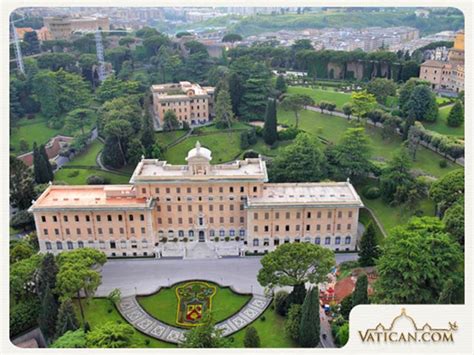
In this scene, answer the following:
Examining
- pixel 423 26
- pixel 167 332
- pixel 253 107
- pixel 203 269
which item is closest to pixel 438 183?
pixel 203 269

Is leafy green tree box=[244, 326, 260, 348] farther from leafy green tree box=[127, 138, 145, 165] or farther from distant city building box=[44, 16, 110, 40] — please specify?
distant city building box=[44, 16, 110, 40]

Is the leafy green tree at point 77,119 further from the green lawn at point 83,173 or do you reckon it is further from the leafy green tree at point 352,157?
the leafy green tree at point 352,157

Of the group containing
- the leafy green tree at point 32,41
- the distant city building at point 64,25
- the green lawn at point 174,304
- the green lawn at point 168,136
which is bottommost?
the green lawn at point 174,304

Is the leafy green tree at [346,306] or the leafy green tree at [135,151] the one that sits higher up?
the leafy green tree at [135,151]

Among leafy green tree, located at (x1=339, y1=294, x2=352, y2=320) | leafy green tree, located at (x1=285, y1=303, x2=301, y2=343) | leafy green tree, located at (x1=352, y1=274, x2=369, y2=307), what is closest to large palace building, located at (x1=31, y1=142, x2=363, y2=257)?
leafy green tree, located at (x1=339, y1=294, x2=352, y2=320)

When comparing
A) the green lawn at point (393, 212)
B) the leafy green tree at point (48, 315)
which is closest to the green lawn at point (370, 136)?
the green lawn at point (393, 212)

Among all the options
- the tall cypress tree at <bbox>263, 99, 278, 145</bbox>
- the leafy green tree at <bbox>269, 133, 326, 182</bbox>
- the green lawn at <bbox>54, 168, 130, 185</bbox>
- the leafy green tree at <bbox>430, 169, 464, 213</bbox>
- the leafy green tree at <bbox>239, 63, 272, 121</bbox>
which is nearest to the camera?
the leafy green tree at <bbox>430, 169, 464, 213</bbox>
